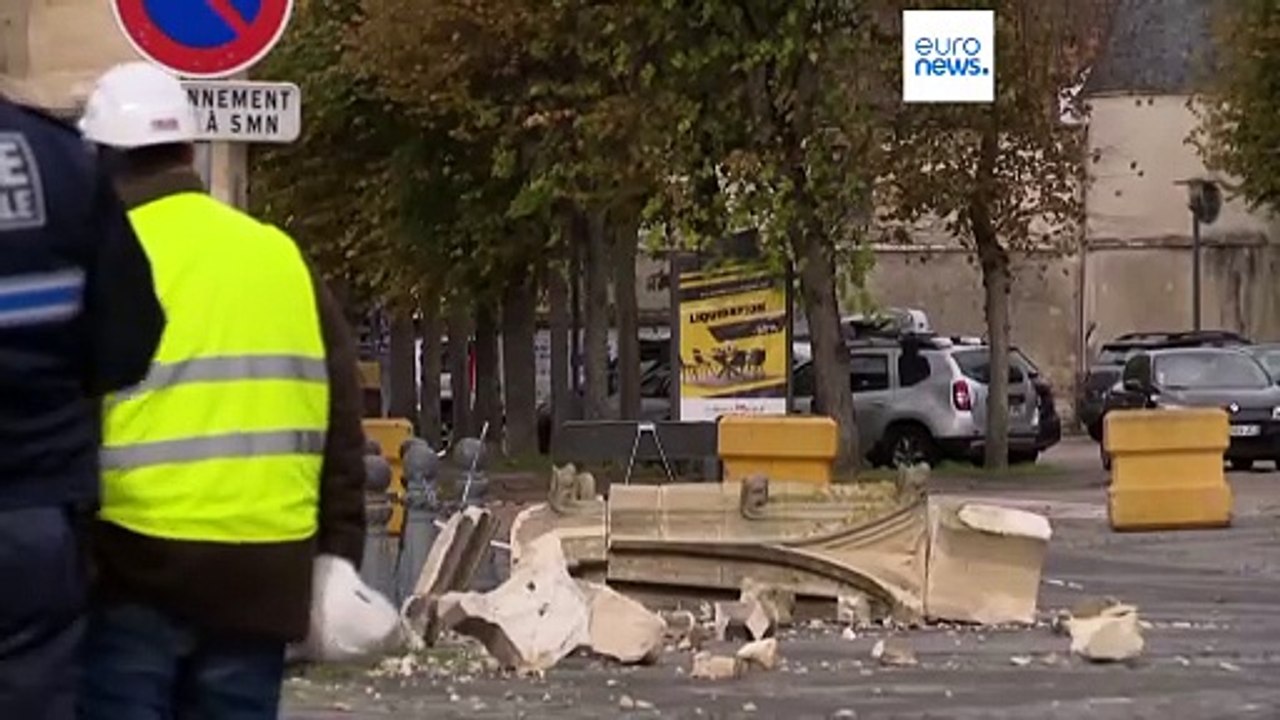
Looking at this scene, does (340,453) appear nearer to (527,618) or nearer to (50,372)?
(50,372)

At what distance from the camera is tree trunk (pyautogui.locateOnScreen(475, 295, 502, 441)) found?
148ft

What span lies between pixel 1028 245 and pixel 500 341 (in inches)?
476

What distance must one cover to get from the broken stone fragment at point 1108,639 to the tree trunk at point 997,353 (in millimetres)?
21832

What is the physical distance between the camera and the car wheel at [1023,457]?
39.0 meters

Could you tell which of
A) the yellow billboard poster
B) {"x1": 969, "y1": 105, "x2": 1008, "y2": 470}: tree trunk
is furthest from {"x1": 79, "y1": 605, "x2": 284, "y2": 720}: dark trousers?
{"x1": 969, "y1": 105, "x2": 1008, "y2": 470}: tree trunk

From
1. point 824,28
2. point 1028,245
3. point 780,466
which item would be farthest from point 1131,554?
point 1028,245

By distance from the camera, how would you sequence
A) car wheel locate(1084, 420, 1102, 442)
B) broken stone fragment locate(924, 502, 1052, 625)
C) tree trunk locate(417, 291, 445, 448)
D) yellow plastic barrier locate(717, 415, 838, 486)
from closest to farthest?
broken stone fragment locate(924, 502, 1052, 625) < yellow plastic barrier locate(717, 415, 838, 486) < car wheel locate(1084, 420, 1102, 442) < tree trunk locate(417, 291, 445, 448)

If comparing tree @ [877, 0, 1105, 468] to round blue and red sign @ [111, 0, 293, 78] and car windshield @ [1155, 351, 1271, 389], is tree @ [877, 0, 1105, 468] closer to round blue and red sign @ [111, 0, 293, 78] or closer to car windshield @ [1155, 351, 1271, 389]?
car windshield @ [1155, 351, 1271, 389]

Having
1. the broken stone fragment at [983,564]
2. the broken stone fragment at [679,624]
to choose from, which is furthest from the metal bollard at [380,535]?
the broken stone fragment at [983,564]

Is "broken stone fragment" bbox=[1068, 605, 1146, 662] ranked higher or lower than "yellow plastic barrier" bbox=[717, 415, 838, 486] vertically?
lower

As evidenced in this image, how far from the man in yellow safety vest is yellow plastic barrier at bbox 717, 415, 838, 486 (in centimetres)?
1517

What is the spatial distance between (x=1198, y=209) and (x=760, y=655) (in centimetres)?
4280

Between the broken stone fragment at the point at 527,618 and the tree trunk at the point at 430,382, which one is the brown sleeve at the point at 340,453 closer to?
the broken stone fragment at the point at 527,618

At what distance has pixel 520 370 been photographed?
138ft
